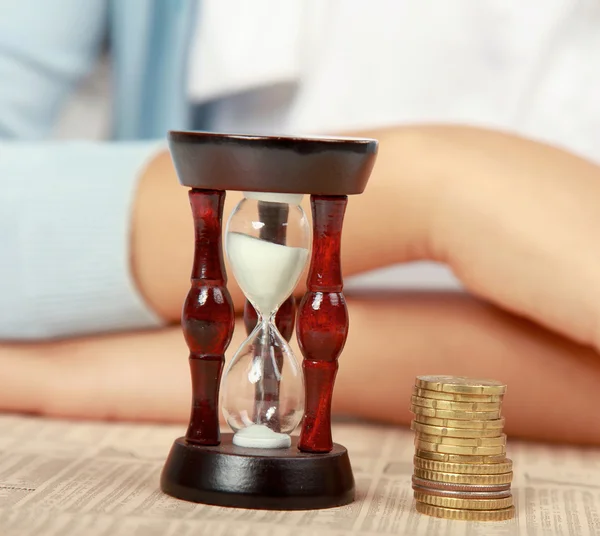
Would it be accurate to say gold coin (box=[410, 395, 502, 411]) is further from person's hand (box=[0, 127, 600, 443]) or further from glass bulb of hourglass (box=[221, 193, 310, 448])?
person's hand (box=[0, 127, 600, 443])

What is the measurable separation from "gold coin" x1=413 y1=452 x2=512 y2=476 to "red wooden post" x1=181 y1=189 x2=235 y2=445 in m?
0.14

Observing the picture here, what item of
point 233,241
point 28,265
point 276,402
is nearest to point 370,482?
point 276,402

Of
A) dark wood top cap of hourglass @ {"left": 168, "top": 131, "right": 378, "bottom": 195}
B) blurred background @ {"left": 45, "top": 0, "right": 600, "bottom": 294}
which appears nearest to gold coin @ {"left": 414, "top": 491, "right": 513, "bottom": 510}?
dark wood top cap of hourglass @ {"left": 168, "top": 131, "right": 378, "bottom": 195}

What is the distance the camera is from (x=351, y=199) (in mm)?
999

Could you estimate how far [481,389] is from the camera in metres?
0.72

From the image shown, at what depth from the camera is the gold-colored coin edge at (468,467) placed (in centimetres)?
71

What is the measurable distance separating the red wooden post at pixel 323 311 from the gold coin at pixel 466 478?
0.08 meters

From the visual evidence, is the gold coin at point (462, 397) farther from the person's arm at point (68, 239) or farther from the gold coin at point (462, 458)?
the person's arm at point (68, 239)

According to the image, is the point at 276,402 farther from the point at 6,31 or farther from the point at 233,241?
the point at 6,31

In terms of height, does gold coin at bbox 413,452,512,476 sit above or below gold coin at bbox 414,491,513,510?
above

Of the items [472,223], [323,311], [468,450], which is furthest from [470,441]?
A: [472,223]

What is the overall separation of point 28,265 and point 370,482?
1.46 ft

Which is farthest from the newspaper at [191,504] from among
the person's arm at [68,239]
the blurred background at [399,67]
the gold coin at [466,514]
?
the blurred background at [399,67]

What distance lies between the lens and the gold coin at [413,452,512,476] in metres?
0.71
